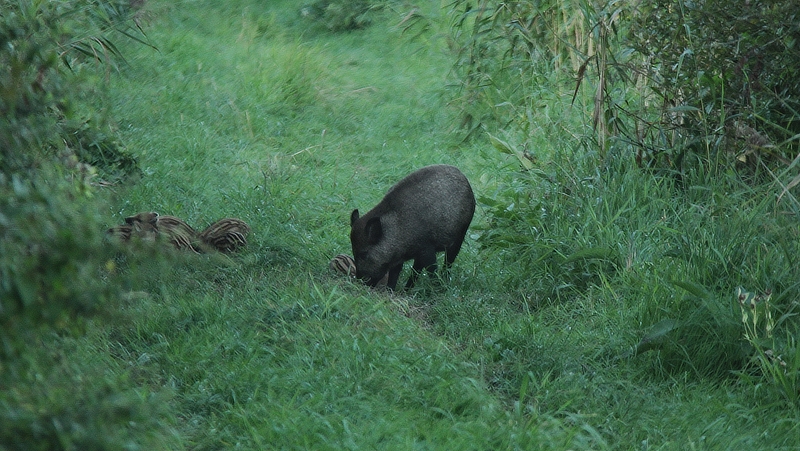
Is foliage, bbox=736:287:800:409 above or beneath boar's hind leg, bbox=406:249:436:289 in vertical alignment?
above

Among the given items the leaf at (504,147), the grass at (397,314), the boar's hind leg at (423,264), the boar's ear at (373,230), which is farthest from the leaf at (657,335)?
the leaf at (504,147)

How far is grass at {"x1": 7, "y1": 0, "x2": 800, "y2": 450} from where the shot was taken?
159 inches

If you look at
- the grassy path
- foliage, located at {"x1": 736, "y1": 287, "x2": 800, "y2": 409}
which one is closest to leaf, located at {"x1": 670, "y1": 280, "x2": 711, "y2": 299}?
foliage, located at {"x1": 736, "y1": 287, "x2": 800, "y2": 409}

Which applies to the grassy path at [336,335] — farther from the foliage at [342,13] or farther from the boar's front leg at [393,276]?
the foliage at [342,13]

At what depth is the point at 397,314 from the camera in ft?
18.2

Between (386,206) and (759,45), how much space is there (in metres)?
2.84

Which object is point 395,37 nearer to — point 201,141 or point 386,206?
point 201,141

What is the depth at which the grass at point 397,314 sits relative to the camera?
403 cm

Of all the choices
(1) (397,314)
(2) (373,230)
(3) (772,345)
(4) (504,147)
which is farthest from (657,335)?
(4) (504,147)

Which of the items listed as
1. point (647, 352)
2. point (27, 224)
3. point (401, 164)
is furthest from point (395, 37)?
point (27, 224)

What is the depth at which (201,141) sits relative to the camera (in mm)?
9180

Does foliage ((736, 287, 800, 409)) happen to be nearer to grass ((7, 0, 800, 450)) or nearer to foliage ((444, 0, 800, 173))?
grass ((7, 0, 800, 450))

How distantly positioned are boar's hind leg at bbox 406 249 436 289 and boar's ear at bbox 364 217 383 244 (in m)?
0.40

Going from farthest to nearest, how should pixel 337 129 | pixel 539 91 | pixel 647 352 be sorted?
pixel 337 129 → pixel 539 91 → pixel 647 352
